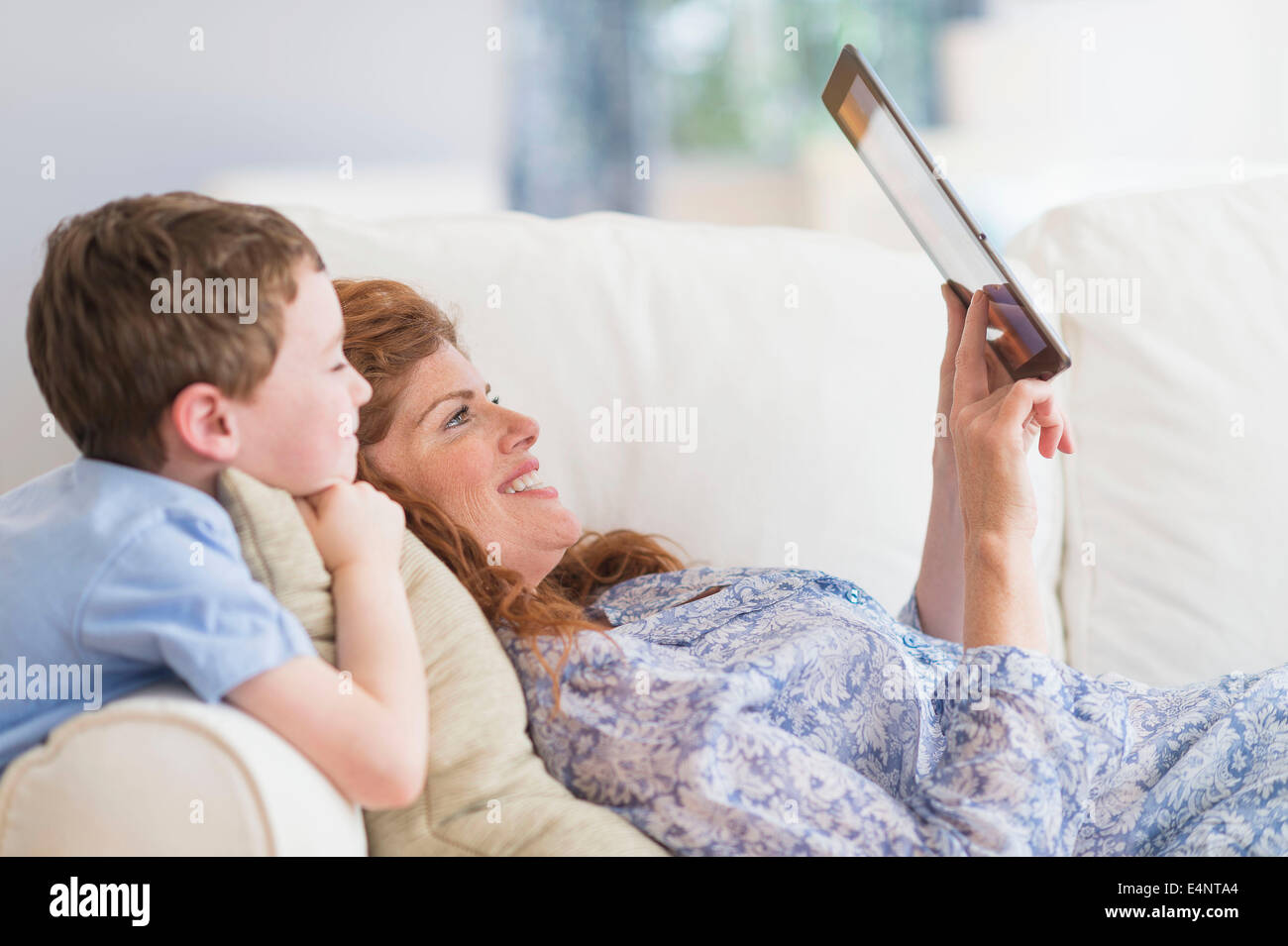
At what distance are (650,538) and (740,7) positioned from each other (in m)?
3.00

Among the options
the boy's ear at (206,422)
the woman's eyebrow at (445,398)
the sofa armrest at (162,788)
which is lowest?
the sofa armrest at (162,788)

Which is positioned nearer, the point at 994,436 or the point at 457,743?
the point at 457,743

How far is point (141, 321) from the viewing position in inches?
27.5

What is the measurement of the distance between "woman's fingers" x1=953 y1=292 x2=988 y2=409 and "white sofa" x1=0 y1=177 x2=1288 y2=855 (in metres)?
0.28

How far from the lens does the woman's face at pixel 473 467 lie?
1066 mm

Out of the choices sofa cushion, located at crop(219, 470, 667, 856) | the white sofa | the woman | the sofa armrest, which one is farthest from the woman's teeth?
the sofa armrest

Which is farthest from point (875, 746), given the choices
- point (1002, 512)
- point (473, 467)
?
point (473, 467)

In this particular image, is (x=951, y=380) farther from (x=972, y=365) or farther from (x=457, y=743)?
(x=457, y=743)

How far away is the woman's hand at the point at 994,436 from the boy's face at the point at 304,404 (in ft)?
1.65

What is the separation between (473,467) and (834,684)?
0.39m

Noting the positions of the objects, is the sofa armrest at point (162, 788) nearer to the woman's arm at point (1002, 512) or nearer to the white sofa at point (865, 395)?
the woman's arm at point (1002, 512)

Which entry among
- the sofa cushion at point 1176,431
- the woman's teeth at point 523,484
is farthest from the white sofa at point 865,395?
the woman's teeth at point 523,484

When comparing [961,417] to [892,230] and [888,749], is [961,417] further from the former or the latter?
[892,230]

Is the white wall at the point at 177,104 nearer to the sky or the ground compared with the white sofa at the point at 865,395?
nearer to the sky
